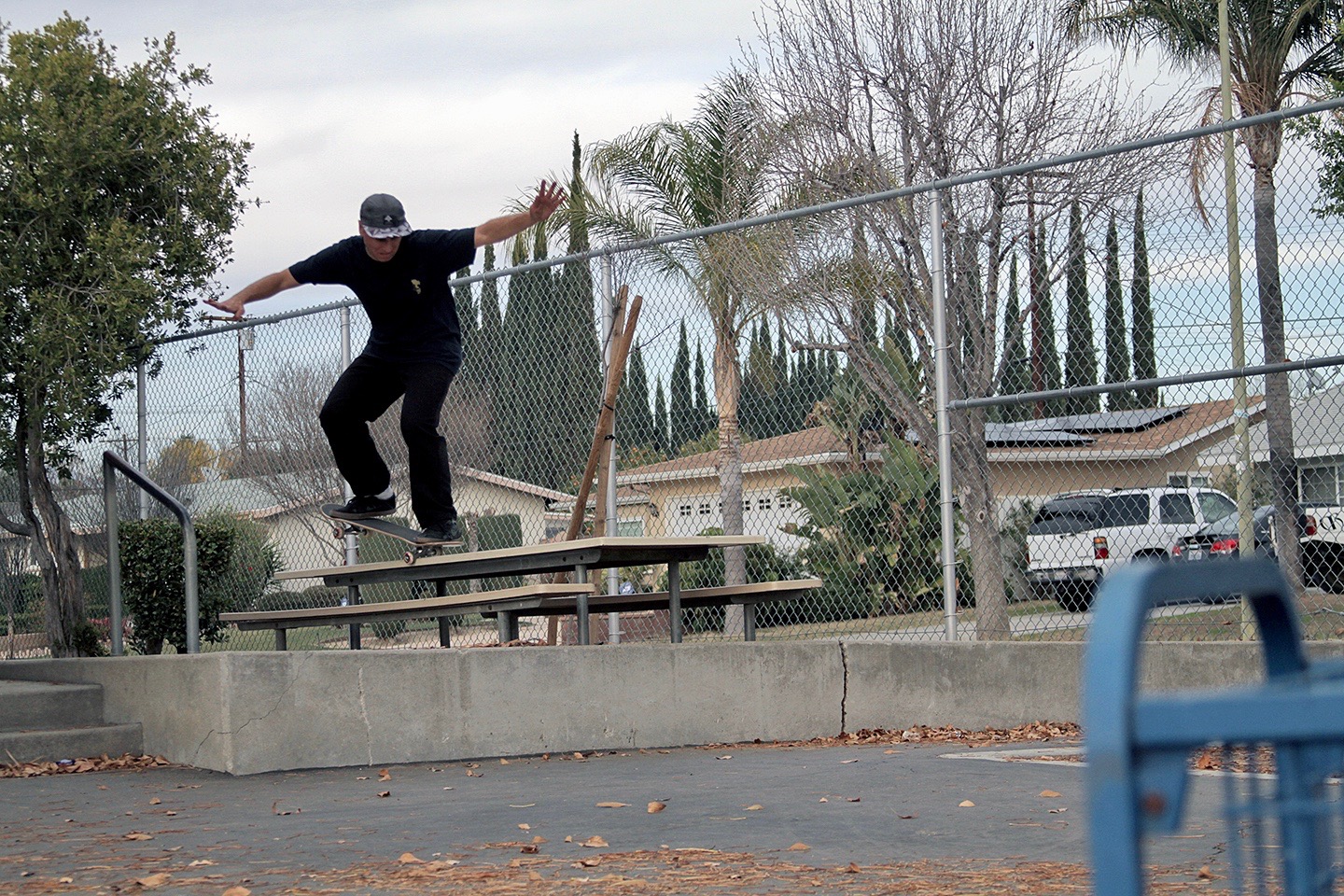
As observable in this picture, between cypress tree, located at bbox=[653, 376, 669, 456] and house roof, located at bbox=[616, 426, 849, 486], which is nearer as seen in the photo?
house roof, located at bbox=[616, 426, 849, 486]

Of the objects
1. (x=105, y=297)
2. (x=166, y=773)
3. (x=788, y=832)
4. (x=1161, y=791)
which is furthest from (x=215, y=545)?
(x=1161, y=791)

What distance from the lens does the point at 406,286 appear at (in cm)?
700

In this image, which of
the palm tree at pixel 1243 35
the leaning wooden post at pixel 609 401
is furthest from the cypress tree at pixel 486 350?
the palm tree at pixel 1243 35

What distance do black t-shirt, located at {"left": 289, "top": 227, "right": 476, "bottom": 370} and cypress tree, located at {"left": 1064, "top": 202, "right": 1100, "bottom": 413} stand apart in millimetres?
3161

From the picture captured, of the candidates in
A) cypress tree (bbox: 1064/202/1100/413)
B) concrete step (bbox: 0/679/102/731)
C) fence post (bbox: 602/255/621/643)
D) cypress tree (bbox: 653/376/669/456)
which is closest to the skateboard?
fence post (bbox: 602/255/621/643)

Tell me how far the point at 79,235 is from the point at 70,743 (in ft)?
12.8

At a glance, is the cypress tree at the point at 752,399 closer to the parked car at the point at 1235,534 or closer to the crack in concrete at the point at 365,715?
the parked car at the point at 1235,534

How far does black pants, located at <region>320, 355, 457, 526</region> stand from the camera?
699cm

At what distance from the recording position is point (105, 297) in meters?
9.05

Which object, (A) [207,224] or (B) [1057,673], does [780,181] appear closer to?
(A) [207,224]

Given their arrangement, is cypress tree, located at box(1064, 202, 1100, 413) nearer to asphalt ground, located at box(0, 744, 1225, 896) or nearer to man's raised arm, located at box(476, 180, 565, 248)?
asphalt ground, located at box(0, 744, 1225, 896)

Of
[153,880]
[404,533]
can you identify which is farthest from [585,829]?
[404,533]

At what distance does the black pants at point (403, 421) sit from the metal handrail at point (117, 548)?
3.84 ft

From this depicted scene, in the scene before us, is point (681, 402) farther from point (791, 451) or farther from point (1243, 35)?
point (1243, 35)
